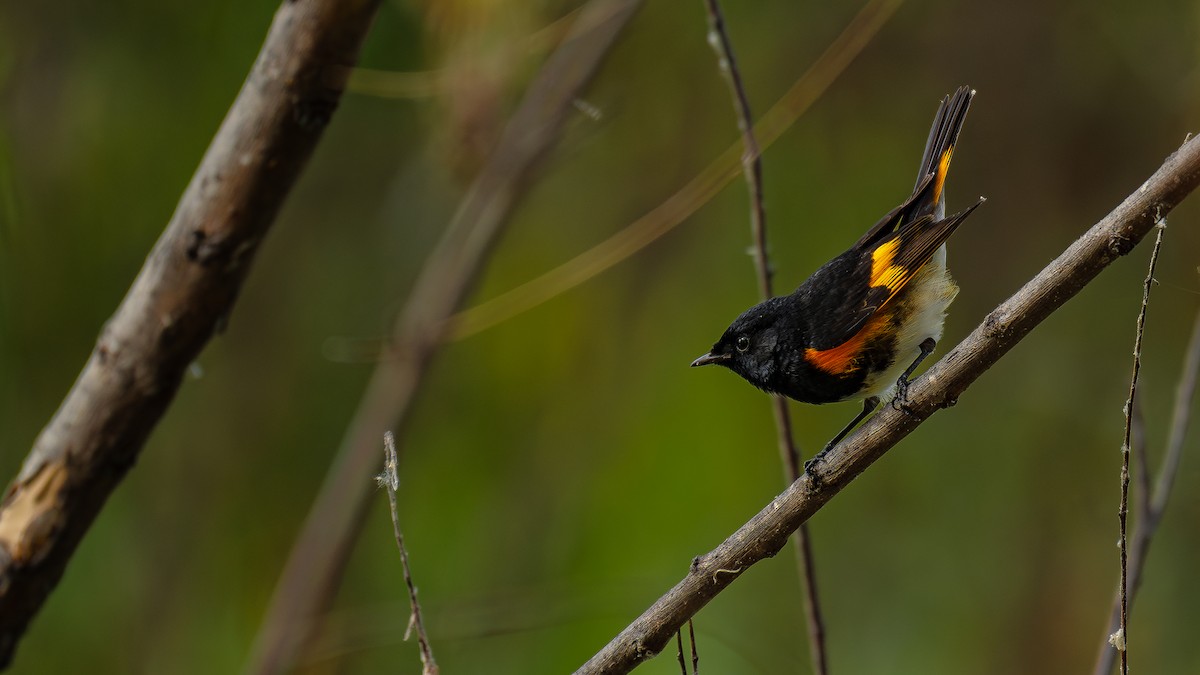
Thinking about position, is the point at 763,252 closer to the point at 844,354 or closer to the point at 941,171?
the point at 844,354

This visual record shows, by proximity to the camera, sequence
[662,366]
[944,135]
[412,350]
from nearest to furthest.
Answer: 1. [944,135]
2. [412,350]
3. [662,366]

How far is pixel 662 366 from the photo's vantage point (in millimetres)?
4082

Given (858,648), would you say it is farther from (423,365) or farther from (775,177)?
(423,365)

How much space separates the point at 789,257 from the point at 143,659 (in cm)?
297

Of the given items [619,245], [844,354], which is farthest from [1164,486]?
[619,245]

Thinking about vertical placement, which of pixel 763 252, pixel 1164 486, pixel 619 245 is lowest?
pixel 1164 486

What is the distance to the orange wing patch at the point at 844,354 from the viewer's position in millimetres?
2027

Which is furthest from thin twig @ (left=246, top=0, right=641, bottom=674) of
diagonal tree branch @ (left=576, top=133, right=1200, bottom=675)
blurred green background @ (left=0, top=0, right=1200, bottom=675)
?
diagonal tree branch @ (left=576, top=133, right=1200, bottom=675)

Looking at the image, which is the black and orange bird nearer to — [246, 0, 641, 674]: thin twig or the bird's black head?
the bird's black head

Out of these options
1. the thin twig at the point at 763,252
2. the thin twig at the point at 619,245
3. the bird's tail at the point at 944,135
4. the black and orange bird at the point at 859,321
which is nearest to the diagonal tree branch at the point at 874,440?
the thin twig at the point at 763,252

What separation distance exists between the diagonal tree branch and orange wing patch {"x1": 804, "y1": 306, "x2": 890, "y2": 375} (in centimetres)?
62

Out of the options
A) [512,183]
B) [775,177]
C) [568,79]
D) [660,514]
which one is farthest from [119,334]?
[775,177]

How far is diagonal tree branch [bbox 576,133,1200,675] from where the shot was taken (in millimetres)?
1263

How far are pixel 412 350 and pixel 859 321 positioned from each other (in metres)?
1.42
